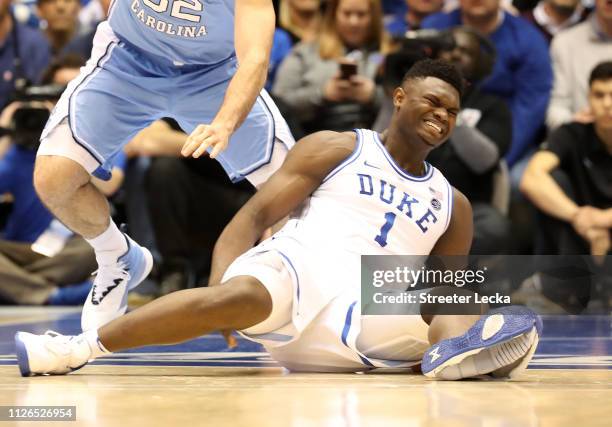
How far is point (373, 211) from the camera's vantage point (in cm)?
397

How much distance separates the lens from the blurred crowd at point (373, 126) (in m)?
6.72

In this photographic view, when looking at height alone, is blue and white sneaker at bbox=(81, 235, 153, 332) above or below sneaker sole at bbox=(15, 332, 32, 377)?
below

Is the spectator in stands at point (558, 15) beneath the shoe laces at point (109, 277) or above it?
above

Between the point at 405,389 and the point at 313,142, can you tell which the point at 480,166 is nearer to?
the point at 313,142

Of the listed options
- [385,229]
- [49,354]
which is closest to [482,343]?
[385,229]

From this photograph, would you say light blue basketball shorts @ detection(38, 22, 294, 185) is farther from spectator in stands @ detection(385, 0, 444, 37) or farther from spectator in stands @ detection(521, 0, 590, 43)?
spectator in stands @ detection(521, 0, 590, 43)

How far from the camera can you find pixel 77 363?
3668mm

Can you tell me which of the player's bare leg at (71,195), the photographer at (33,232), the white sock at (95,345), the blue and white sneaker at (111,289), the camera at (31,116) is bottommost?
the photographer at (33,232)

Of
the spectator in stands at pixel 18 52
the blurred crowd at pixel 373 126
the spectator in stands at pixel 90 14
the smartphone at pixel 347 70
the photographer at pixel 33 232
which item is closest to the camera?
the blurred crowd at pixel 373 126

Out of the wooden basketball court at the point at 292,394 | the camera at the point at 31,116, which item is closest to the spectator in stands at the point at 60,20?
the camera at the point at 31,116

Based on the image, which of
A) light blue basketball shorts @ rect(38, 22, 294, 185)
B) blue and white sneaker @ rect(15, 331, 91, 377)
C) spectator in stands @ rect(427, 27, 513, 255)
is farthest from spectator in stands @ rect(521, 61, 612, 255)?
blue and white sneaker @ rect(15, 331, 91, 377)

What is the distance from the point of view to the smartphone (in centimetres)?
700

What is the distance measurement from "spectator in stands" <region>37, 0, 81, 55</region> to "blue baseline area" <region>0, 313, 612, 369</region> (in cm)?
321

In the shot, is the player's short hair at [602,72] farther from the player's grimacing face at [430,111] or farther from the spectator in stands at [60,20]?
the spectator in stands at [60,20]
